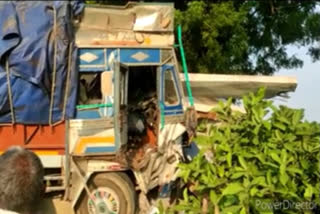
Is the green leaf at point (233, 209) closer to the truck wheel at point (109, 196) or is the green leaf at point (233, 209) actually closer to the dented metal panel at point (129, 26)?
the truck wheel at point (109, 196)

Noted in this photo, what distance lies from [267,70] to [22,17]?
306 inches

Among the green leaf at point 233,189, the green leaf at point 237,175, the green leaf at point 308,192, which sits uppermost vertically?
the green leaf at point 237,175

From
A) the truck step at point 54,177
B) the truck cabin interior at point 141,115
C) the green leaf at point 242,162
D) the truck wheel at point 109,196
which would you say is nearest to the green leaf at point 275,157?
the green leaf at point 242,162

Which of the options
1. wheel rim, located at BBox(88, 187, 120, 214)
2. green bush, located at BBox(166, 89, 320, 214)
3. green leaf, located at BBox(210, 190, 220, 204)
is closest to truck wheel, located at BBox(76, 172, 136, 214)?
wheel rim, located at BBox(88, 187, 120, 214)

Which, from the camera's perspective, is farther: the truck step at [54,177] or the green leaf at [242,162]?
the truck step at [54,177]

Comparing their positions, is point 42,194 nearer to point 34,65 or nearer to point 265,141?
point 265,141

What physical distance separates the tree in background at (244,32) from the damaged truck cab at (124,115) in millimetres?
3688

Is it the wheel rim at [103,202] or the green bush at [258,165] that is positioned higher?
the green bush at [258,165]

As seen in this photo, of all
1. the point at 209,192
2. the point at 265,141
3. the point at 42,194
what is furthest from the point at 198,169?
the point at 42,194

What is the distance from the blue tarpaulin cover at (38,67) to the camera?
25.2ft

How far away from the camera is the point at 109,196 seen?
7.82 metres

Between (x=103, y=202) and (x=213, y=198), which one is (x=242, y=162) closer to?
(x=213, y=198)

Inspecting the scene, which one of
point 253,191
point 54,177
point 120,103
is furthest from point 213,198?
point 54,177

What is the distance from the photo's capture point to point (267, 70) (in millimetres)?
14562
